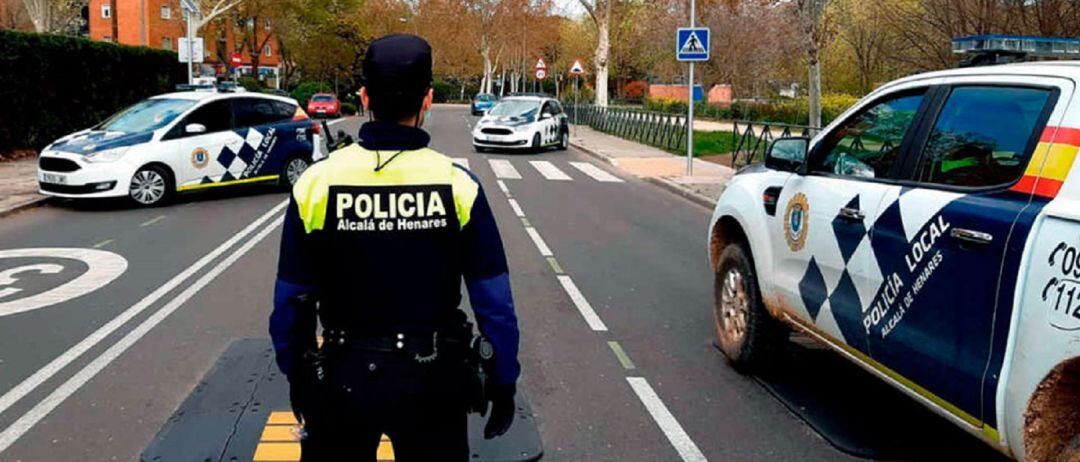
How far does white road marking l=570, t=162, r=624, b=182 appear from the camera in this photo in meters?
20.2

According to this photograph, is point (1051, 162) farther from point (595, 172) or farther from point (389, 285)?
point (595, 172)

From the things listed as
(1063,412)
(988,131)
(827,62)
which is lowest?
(1063,412)

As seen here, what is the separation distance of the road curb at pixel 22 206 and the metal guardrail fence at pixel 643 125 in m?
17.4

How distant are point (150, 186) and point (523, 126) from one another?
14.1m

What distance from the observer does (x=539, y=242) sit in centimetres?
1138

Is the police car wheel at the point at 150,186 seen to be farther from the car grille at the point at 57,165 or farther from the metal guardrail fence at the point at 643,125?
the metal guardrail fence at the point at 643,125

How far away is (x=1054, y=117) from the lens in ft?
11.6

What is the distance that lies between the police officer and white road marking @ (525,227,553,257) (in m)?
7.86

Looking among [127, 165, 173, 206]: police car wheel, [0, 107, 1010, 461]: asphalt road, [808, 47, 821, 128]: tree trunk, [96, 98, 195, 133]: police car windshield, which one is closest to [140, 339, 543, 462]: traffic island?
[0, 107, 1010, 461]: asphalt road

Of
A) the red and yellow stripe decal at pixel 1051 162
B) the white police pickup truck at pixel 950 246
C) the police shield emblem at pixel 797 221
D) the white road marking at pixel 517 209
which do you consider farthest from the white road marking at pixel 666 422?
the white road marking at pixel 517 209

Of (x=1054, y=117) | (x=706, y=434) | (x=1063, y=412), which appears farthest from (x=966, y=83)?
(x=706, y=434)

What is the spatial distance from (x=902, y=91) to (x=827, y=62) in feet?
139

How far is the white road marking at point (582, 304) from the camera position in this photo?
24.2 feet

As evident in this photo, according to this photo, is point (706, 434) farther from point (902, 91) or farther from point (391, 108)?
point (391, 108)
